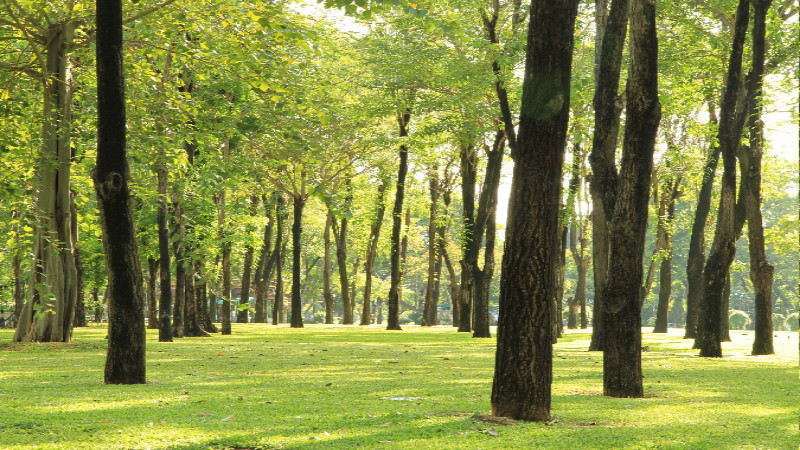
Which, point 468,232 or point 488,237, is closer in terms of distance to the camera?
point 468,232

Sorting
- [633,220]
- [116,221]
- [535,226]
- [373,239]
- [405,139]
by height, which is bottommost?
[535,226]

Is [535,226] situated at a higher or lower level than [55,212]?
lower

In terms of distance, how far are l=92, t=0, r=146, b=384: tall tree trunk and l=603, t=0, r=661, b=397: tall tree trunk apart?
21.5 ft

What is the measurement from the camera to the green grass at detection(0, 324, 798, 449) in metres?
6.82

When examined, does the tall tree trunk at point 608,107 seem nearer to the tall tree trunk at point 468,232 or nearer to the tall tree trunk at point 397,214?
the tall tree trunk at point 468,232

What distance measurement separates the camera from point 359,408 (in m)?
8.83

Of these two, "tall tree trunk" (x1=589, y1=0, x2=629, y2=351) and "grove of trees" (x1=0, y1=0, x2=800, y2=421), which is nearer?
"grove of trees" (x1=0, y1=0, x2=800, y2=421)

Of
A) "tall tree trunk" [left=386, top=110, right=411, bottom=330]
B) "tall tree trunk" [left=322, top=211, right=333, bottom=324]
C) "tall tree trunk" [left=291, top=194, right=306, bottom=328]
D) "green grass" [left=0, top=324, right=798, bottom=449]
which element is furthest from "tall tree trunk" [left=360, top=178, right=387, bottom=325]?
"green grass" [left=0, top=324, right=798, bottom=449]

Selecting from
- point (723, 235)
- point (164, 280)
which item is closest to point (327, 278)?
point (164, 280)

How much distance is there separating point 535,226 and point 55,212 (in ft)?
51.0

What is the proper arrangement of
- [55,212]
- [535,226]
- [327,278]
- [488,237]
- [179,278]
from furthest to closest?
[327,278], [488,237], [179,278], [55,212], [535,226]

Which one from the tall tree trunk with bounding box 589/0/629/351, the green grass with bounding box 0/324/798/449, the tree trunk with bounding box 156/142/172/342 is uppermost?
the tall tree trunk with bounding box 589/0/629/351

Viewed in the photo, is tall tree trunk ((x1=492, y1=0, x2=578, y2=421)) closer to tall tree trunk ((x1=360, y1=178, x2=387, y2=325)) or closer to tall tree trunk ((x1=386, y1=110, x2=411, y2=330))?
tall tree trunk ((x1=386, y1=110, x2=411, y2=330))

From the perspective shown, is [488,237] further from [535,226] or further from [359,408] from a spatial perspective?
[535,226]
